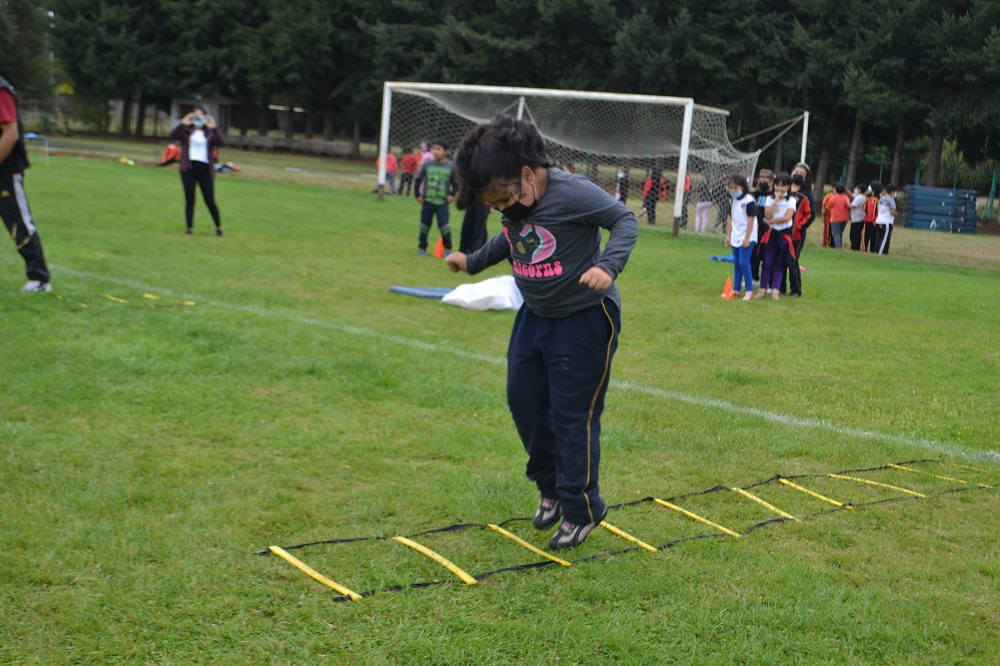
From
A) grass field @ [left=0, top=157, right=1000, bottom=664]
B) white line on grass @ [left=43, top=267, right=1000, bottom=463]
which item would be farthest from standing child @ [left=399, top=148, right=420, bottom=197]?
white line on grass @ [left=43, top=267, right=1000, bottom=463]

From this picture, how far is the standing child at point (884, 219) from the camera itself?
62.3 feet

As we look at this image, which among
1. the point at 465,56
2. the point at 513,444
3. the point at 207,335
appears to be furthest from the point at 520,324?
the point at 465,56

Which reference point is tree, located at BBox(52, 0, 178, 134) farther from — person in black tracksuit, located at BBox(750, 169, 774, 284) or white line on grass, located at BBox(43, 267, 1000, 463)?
white line on grass, located at BBox(43, 267, 1000, 463)

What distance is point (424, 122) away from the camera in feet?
86.8

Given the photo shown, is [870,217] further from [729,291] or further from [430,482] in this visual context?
[430,482]

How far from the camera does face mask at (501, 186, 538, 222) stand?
11.1 feet

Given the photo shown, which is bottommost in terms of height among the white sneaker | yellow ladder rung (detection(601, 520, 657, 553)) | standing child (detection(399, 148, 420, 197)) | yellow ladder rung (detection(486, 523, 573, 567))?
yellow ladder rung (detection(486, 523, 573, 567))

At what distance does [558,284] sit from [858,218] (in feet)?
61.4

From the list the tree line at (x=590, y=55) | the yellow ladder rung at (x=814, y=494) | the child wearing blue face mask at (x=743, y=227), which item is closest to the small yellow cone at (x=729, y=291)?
the child wearing blue face mask at (x=743, y=227)

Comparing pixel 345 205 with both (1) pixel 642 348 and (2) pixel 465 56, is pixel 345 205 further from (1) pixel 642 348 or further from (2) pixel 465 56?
(2) pixel 465 56

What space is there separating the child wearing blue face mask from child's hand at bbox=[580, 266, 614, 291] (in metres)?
7.68

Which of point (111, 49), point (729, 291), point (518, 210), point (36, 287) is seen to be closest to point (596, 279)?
point (518, 210)

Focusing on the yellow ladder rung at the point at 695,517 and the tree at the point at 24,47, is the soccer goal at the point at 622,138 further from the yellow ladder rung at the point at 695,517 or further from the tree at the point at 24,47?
the tree at the point at 24,47

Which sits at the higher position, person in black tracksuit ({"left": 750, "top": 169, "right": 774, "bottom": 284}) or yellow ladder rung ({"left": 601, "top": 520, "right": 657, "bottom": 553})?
person in black tracksuit ({"left": 750, "top": 169, "right": 774, "bottom": 284})
